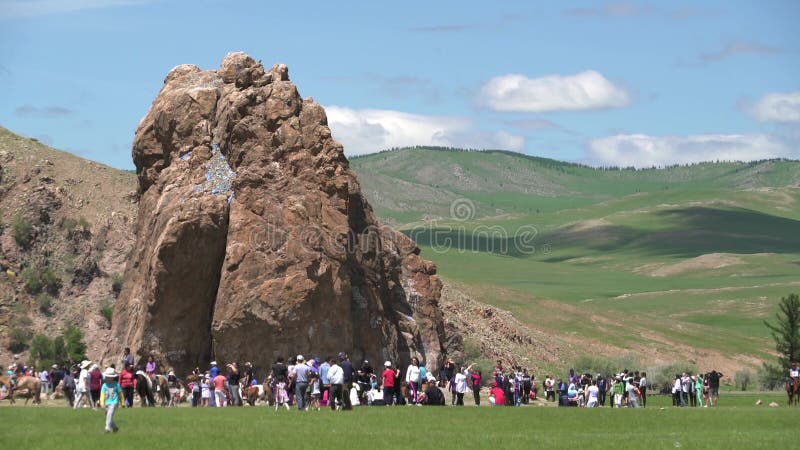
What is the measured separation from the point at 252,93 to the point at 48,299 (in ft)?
165

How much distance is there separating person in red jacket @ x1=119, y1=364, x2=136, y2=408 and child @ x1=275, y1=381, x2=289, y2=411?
5.37 metres

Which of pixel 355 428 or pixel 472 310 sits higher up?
pixel 472 310

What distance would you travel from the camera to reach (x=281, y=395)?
146ft

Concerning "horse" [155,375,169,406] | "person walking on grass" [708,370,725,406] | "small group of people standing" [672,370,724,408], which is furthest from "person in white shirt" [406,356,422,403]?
"person walking on grass" [708,370,725,406]

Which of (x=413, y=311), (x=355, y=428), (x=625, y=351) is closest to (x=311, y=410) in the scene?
(x=355, y=428)

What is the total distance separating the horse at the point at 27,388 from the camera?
4659cm

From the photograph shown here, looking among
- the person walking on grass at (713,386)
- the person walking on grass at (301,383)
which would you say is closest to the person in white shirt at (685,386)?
the person walking on grass at (713,386)

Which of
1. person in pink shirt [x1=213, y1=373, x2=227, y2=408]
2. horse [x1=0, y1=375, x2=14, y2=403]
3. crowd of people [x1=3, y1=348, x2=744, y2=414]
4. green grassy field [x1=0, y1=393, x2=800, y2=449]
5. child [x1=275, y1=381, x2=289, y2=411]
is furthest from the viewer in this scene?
horse [x1=0, y1=375, x2=14, y2=403]

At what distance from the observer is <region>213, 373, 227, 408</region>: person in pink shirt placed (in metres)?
45.0

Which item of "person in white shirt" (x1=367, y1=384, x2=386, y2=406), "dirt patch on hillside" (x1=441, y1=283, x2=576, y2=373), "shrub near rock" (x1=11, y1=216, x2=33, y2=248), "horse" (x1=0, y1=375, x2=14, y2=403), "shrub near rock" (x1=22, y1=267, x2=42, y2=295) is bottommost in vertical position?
"person in white shirt" (x1=367, y1=384, x2=386, y2=406)

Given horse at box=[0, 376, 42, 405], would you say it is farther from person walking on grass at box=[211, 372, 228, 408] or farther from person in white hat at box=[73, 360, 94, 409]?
person walking on grass at box=[211, 372, 228, 408]

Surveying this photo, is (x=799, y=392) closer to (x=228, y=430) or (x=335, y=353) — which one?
(x=335, y=353)

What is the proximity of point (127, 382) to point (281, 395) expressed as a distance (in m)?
6.32

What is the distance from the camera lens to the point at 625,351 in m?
119
